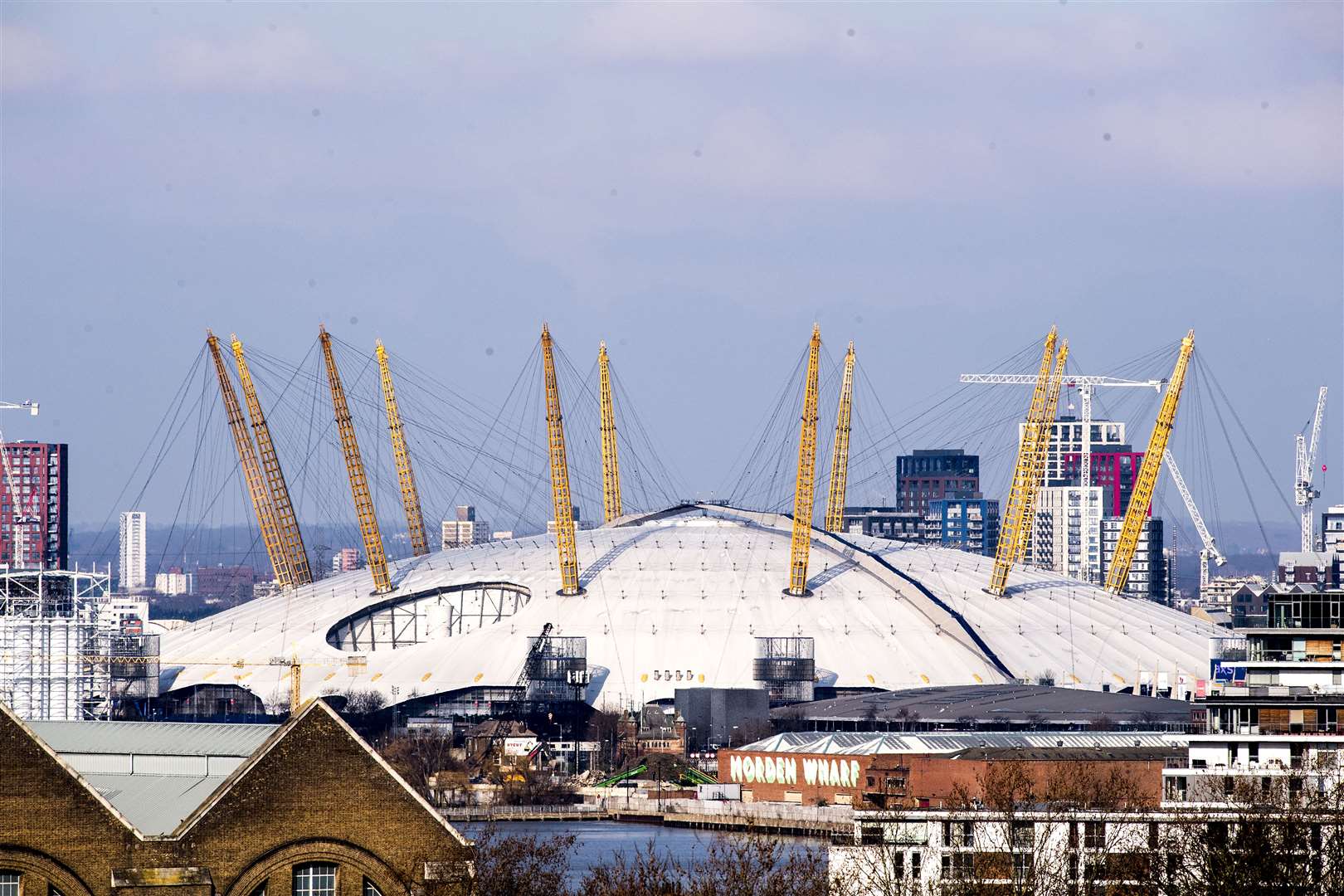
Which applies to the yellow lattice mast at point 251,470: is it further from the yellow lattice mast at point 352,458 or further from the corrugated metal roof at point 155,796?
the corrugated metal roof at point 155,796

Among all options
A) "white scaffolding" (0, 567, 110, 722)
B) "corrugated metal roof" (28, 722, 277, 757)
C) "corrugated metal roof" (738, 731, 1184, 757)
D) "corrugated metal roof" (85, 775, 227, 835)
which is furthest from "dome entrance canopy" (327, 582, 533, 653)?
"corrugated metal roof" (85, 775, 227, 835)

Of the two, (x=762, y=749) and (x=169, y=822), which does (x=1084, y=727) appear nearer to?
(x=762, y=749)

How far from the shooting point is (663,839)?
345 ft

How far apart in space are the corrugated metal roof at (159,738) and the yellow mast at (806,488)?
103821 mm

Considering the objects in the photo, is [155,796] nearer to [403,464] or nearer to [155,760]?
[155,760]

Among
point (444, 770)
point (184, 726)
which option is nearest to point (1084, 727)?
point (444, 770)

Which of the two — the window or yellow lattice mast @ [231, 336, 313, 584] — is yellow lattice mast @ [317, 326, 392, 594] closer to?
yellow lattice mast @ [231, 336, 313, 584]

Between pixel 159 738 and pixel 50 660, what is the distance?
9671 cm

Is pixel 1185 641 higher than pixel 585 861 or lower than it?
higher

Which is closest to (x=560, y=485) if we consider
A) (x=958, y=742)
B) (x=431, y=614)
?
(x=431, y=614)

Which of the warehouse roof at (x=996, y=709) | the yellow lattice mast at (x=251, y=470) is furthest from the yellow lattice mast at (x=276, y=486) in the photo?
the warehouse roof at (x=996, y=709)

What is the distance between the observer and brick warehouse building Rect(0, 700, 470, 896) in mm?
45219

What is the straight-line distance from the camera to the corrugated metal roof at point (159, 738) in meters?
50.3

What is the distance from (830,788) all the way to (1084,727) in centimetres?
1924
